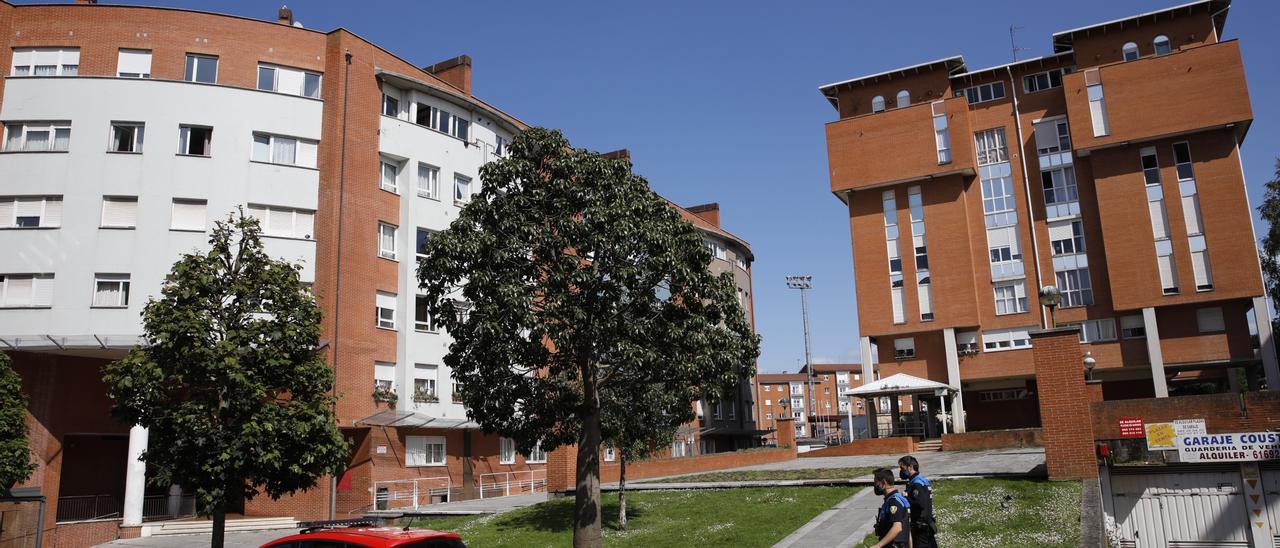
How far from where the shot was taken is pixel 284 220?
31.5 meters

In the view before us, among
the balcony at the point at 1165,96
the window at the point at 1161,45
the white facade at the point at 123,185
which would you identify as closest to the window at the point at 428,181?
the white facade at the point at 123,185

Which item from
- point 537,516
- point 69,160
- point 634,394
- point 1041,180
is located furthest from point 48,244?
point 1041,180

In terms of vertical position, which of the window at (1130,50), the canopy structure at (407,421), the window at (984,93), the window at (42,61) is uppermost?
the window at (1130,50)

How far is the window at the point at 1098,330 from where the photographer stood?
151ft

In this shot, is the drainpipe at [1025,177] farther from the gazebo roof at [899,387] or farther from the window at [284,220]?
the window at [284,220]

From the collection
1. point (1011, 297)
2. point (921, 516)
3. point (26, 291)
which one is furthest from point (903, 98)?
point (921, 516)

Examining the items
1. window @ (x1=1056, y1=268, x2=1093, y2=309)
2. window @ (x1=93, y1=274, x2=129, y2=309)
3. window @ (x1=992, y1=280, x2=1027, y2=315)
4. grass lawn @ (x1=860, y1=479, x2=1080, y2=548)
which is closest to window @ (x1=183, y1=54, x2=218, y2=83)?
window @ (x1=93, y1=274, x2=129, y2=309)

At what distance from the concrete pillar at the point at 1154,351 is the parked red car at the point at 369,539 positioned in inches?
1679

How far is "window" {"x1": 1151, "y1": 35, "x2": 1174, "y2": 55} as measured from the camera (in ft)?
154

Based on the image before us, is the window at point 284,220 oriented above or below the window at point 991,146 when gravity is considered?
below

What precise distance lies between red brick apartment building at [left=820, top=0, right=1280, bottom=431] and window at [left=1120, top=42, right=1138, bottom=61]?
0.51 feet

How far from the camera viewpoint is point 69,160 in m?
29.5

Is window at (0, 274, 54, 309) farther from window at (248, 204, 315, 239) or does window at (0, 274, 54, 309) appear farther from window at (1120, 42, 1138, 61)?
window at (1120, 42, 1138, 61)

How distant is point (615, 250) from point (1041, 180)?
1577 inches
